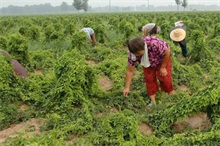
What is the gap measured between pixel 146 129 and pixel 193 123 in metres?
0.65

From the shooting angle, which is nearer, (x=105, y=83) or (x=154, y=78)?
(x=154, y=78)

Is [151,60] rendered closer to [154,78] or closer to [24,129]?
[154,78]

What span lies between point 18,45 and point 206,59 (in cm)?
465

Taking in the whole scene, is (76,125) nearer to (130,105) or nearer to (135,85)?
(130,105)

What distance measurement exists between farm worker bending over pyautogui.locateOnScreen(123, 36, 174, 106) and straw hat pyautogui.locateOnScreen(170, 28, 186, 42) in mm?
3362

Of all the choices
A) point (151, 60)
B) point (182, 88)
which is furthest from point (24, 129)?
point (182, 88)

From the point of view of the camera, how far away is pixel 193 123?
4.55 m

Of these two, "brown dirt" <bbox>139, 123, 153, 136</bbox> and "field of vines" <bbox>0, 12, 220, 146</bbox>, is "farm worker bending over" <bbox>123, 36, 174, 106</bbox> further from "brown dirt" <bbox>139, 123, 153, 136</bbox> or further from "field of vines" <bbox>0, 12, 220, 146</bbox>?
"brown dirt" <bbox>139, 123, 153, 136</bbox>

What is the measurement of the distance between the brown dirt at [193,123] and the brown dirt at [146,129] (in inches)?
12.8

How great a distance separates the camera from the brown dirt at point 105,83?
21.7 feet

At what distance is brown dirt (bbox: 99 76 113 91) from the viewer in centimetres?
661

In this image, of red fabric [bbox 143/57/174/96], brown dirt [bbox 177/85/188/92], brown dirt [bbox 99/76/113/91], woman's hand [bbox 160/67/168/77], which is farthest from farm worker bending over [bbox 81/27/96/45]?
woman's hand [bbox 160/67/168/77]

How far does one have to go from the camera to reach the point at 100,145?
400 centimetres

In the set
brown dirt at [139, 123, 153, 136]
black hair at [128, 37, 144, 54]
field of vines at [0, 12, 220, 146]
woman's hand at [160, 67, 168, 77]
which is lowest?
brown dirt at [139, 123, 153, 136]
